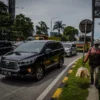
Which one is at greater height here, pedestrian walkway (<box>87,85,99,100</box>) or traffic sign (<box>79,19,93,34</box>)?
traffic sign (<box>79,19,93,34</box>)

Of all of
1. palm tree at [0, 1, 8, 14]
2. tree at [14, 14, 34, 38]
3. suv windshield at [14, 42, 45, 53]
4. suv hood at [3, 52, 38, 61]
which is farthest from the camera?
tree at [14, 14, 34, 38]

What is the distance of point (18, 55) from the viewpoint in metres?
9.20

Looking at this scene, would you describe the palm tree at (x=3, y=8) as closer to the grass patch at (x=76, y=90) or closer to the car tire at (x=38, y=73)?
the car tire at (x=38, y=73)

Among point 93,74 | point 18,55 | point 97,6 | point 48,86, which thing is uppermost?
point 97,6

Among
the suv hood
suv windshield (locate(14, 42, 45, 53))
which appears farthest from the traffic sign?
the suv hood

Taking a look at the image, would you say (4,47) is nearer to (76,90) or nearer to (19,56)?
(19,56)

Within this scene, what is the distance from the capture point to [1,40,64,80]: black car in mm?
8531

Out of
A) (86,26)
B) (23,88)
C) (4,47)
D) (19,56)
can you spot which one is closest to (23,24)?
(4,47)

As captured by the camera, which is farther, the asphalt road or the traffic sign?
the traffic sign

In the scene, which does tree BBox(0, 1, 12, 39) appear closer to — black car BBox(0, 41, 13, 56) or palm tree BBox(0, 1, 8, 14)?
palm tree BBox(0, 1, 8, 14)

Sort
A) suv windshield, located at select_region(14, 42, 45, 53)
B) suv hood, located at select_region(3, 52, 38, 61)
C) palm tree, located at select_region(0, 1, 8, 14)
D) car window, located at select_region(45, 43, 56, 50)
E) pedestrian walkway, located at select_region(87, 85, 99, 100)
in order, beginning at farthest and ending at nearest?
1. palm tree, located at select_region(0, 1, 8, 14)
2. car window, located at select_region(45, 43, 56, 50)
3. suv windshield, located at select_region(14, 42, 45, 53)
4. suv hood, located at select_region(3, 52, 38, 61)
5. pedestrian walkway, located at select_region(87, 85, 99, 100)

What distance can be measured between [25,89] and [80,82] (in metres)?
1.98

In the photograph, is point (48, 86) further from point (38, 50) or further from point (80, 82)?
point (38, 50)

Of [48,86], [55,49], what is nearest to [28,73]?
[48,86]
